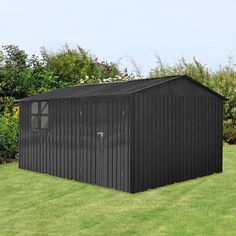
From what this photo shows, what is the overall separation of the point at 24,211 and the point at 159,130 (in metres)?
3.95

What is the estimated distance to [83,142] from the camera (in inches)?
391

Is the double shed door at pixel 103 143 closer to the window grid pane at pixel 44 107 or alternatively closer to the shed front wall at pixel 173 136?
the shed front wall at pixel 173 136

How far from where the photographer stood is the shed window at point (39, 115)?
11.4 metres

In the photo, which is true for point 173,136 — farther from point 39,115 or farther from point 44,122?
point 39,115

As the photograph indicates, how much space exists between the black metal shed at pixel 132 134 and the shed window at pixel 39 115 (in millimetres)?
33

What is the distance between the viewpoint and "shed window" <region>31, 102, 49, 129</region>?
11402mm

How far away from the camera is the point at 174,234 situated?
19.3 ft

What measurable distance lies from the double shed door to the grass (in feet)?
1.20

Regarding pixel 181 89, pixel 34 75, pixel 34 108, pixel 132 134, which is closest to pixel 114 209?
pixel 132 134

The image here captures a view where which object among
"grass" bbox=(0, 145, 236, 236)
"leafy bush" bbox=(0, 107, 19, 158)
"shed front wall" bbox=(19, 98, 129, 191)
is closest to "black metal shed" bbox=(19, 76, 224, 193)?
"shed front wall" bbox=(19, 98, 129, 191)

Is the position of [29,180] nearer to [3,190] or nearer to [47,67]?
[3,190]

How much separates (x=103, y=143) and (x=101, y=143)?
8 centimetres

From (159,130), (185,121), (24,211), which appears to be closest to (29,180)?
(24,211)

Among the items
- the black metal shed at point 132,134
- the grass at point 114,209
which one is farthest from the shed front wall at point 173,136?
the grass at point 114,209
